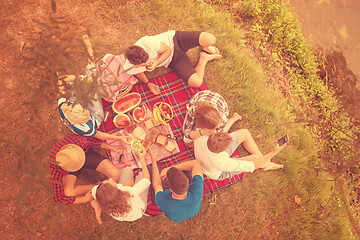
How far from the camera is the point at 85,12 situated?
418 centimetres

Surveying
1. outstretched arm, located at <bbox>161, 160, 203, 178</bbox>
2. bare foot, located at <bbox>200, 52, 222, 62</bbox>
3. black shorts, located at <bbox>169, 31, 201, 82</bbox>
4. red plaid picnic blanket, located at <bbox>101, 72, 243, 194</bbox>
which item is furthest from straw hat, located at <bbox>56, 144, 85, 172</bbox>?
bare foot, located at <bbox>200, 52, 222, 62</bbox>

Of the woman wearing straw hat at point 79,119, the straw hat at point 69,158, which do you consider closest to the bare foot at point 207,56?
the woman wearing straw hat at point 79,119

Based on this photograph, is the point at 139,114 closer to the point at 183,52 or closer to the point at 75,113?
the point at 75,113

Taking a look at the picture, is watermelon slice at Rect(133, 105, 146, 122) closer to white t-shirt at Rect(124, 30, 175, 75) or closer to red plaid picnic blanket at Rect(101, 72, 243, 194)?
red plaid picnic blanket at Rect(101, 72, 243, 194)

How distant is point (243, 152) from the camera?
384 centimetres

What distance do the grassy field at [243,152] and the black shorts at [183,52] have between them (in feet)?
1.43

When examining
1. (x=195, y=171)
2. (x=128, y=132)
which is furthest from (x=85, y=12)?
(x=195, y=171)

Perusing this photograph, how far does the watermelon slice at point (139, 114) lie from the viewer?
11.8 feet

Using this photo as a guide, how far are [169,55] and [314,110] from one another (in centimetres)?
331

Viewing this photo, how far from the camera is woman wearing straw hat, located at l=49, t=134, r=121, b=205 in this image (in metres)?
2.72

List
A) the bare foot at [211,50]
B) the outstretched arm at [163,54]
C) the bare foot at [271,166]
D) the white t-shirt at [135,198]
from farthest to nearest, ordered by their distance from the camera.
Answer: the bare foot at [211,50], the bare foot at [271,166], the outstretched arm at [163,54], the white t-shirt at [135,198]

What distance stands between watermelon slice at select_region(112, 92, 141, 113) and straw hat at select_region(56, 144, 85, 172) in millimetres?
1013

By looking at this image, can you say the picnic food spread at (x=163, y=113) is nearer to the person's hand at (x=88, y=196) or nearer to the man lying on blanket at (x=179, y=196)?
the man lying on blanket at (x=179, y=196)

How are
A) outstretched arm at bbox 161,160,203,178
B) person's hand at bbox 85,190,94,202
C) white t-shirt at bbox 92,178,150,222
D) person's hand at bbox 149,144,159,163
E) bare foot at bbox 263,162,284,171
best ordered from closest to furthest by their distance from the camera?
white t-shirt at bbox 92,178,150,222
outstretched arm at bbox 161,160,203,178
person's hand at bbox 85,190,94,202
person's hand at bbox 149,144,159,163
bare foot at bbox 263,162,284,171
